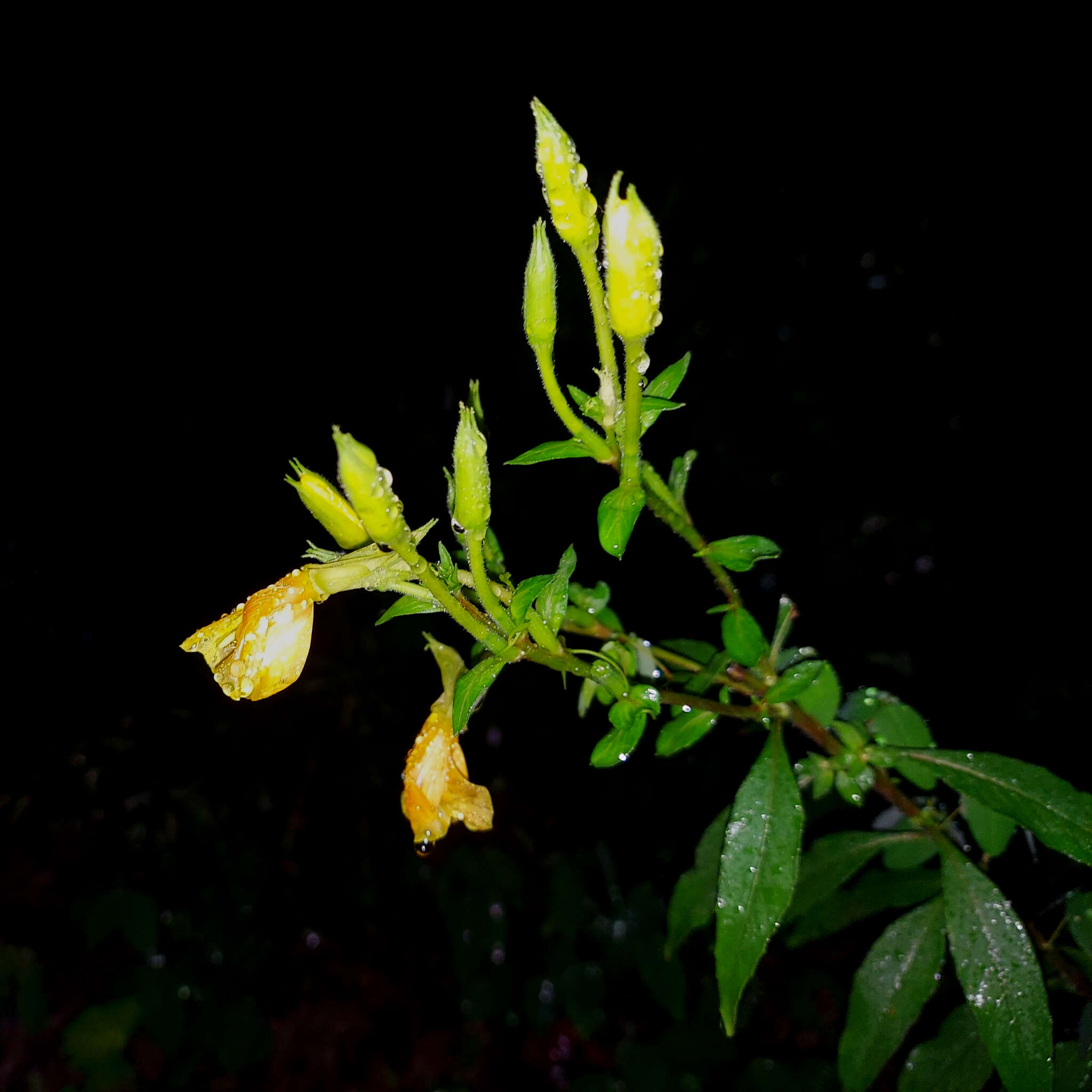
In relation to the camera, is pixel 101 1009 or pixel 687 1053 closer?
pixel 687 1053

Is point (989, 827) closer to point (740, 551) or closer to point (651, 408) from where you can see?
point (740, 551)

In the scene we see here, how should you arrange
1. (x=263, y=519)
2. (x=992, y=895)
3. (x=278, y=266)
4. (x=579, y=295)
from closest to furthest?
1. (x=992, y=895)
2. (x=579, y=295)
3. (x=278, y=266)
4. (x=263, y=519)

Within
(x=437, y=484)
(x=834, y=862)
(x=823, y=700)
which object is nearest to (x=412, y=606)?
(x=823, y=700)

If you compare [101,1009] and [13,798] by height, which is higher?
[13,798]

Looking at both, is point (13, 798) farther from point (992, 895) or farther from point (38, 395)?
point (992, 895)

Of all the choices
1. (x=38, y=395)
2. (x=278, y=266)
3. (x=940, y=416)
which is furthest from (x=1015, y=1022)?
(x=38, y=395)

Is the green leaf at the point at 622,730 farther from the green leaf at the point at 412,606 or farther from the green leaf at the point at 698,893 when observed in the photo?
the green leaf at the point at 698,893
